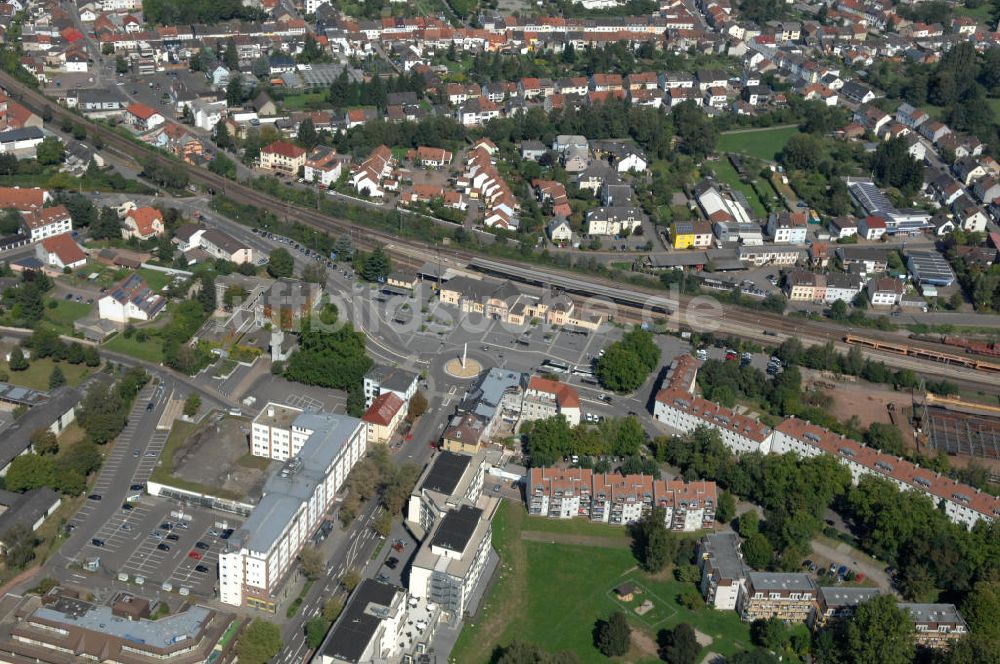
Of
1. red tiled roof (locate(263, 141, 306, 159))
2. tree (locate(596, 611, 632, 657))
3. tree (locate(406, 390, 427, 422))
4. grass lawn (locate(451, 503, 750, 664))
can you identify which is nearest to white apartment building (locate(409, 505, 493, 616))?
grass lawn (locate(451, 503, 750, 664))

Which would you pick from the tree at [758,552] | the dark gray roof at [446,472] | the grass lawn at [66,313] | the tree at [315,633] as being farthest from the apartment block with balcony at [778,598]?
the grass lawn at [66,313]

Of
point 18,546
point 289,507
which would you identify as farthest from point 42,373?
point 289,507

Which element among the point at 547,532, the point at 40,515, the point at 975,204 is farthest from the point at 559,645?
the point at 975,204

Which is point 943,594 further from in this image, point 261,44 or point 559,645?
point 261,44

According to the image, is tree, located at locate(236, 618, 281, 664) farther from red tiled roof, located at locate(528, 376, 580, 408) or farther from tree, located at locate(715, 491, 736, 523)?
tree, located at locate(715, 491, 736, 523)

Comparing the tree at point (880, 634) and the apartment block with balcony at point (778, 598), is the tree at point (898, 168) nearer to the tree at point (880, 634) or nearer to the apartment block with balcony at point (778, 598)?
the apartment block with balcony at point (778, 598)

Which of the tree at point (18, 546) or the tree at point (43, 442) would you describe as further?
the tree at point (43, 442)
